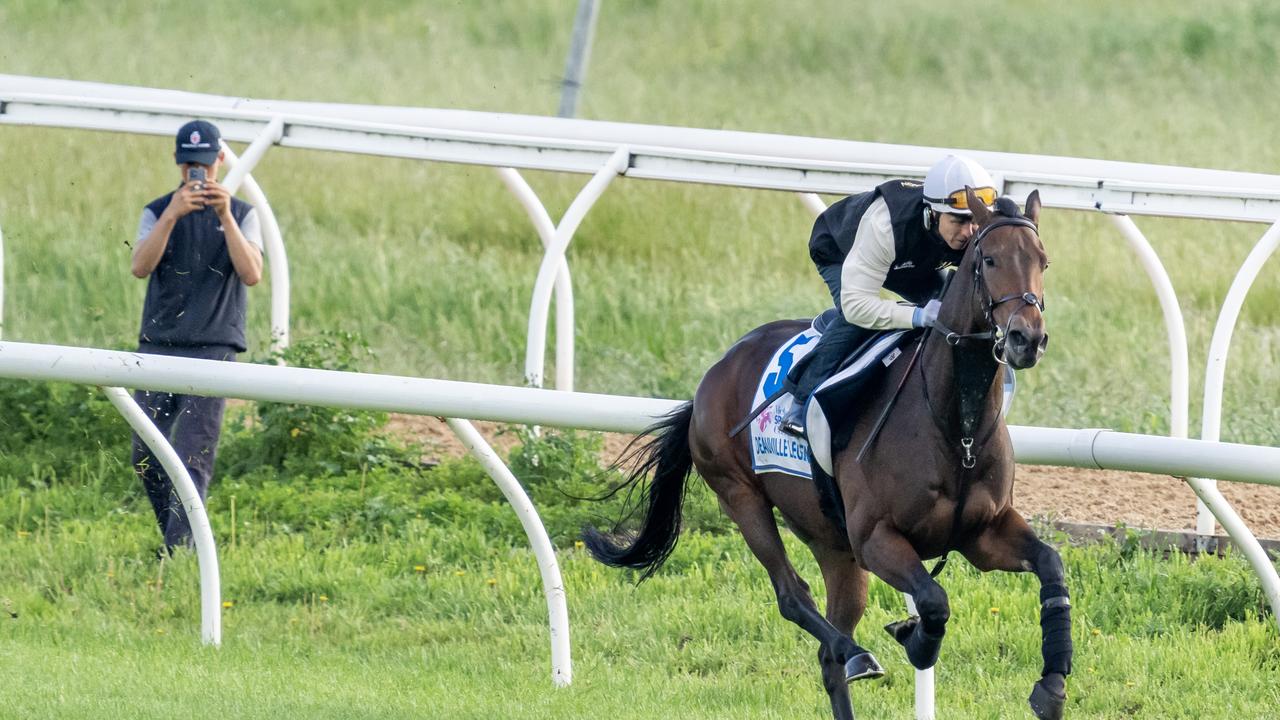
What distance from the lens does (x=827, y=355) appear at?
15.2ft

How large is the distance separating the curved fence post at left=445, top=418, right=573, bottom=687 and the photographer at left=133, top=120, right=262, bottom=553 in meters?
1.71

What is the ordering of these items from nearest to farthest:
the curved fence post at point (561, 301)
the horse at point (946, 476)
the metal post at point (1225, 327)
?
1. the horse at point (946, 476)
2. the metal post at point (1225, 327)
3. the curved fence post at point (561, 301)

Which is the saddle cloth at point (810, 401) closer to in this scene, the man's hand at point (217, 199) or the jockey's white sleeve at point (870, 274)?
the jockey's white sleeve at point (870, 274)

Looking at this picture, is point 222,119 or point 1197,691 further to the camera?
point 222,119

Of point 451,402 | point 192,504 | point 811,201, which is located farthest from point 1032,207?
point 192,504

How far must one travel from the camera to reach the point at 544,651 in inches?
231

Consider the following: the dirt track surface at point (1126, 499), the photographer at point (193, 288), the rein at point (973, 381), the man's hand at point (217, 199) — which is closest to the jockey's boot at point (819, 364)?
the rein at point (973, 381)

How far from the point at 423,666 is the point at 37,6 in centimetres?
1773

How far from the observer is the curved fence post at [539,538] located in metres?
5.05

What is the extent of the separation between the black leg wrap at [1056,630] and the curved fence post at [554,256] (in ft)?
8.74

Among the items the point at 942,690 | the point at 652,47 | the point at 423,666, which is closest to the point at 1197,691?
the point at 942,690

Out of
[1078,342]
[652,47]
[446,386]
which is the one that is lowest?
[446,386]

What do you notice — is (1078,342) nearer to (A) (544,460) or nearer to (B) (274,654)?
(A) (544,460)

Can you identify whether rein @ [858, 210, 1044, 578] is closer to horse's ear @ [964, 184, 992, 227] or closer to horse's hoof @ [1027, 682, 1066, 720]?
A: horse's ear @ [964, 184, 992, 227]
